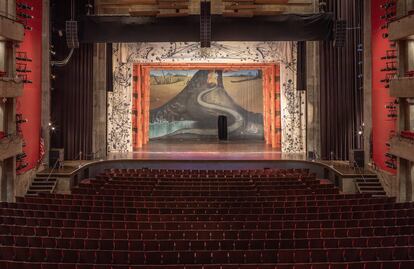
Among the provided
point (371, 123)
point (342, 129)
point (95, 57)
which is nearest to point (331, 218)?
point (371, 123)

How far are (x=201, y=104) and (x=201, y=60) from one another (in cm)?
412

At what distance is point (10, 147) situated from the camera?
14273 mm

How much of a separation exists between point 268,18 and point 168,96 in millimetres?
9598

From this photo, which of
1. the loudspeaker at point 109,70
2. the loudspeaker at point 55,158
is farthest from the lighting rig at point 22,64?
the loudspeaker at point 109,70

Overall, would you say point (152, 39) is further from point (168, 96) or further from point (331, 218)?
point (331, 218)

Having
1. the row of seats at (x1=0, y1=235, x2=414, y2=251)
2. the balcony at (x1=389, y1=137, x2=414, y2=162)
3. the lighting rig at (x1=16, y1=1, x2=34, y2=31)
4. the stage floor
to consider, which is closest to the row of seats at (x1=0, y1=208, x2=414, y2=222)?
the row of seats at (x1=0, y1=235, x2=414, y2=251)


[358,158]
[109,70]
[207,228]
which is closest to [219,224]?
[207,228]

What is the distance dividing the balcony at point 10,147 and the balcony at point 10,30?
2851 millimetres

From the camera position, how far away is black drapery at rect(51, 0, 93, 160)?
64.9 feet

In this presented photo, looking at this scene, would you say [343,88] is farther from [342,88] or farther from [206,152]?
[206,152]

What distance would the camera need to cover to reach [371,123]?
55.2 feet

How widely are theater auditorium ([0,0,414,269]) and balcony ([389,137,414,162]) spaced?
0.08 m

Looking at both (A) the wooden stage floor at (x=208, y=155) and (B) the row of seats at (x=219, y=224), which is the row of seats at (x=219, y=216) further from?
(A) the wooden stage floor at (x=208, y=155)

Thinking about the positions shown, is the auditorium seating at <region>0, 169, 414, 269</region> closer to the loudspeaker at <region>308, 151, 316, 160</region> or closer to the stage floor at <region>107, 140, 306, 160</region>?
the stage floor at <region>107, 140, 306, 160</region>
